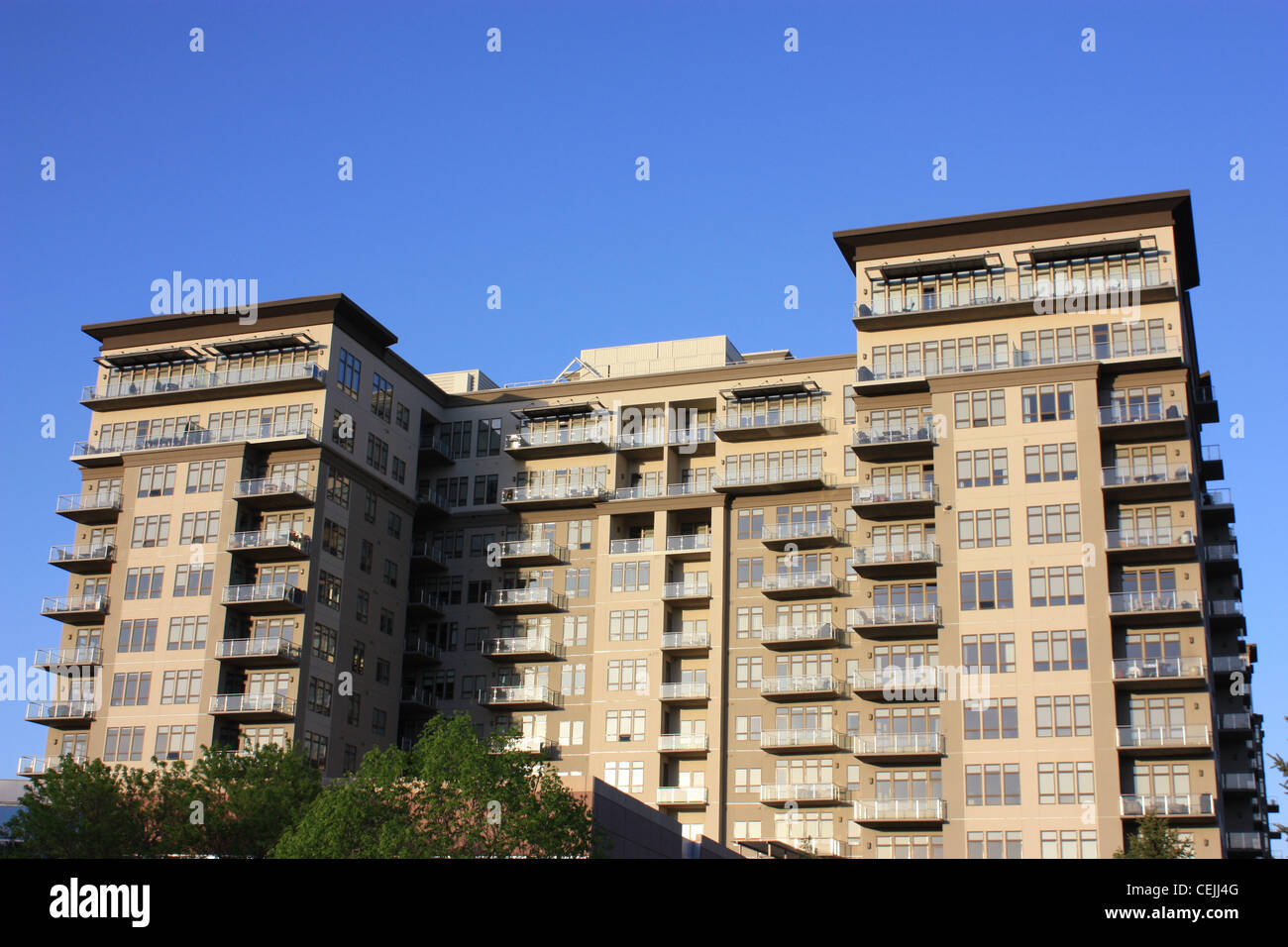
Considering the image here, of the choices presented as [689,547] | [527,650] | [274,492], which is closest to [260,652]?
[274,492]

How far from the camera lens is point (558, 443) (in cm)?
10281

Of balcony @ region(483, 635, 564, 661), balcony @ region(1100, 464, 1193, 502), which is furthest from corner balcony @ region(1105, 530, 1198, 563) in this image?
balcony @ region(483, 635, 564, 661)

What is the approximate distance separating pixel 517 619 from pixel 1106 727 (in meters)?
42.9

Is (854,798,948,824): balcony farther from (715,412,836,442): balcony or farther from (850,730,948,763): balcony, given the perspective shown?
(715,412,836,442): balcony

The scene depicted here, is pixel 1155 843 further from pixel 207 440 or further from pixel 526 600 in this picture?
pixel 207 440

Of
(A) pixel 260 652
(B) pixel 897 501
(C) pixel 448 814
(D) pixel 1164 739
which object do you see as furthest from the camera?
(A) pixel 260 652

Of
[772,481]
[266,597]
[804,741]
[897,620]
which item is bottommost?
[804,741]

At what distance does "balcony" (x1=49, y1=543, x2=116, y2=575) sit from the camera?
A: 95.4m

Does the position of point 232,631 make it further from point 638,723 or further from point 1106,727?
point 1106,727

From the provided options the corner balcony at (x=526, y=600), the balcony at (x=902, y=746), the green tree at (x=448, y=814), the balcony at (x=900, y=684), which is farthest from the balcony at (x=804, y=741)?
the green tree at (x=448, y=814)

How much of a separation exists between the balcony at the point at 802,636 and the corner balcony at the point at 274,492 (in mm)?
31698

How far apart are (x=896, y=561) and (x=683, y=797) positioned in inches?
817

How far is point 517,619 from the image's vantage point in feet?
333

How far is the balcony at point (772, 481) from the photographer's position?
9369 centimetres
